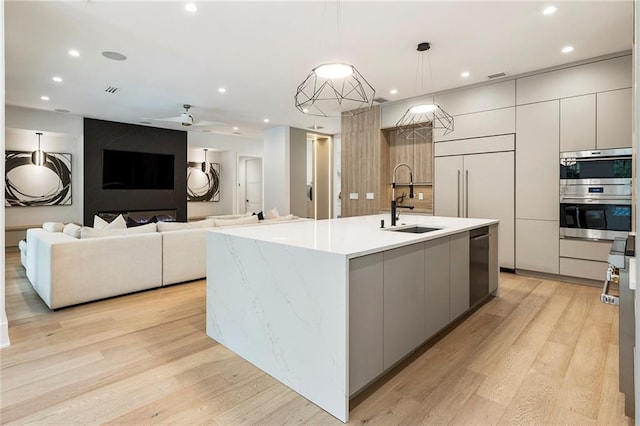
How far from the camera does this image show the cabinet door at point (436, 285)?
2.44 meters

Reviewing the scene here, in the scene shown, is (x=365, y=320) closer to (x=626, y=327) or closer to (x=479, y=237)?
(x=626, y=327)

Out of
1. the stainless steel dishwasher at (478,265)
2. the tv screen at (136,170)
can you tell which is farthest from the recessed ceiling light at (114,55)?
the stainless steel dishwasher at (478,265)

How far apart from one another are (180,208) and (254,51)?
5838 millimetres

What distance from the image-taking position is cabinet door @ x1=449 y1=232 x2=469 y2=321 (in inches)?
109

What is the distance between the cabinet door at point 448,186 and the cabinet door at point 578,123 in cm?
136

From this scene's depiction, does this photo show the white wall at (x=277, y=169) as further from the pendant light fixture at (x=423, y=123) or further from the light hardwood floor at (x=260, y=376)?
the light hardwood floor at (x=260, y=376)

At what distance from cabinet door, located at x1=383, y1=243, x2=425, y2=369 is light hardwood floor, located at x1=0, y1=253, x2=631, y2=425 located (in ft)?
0.64

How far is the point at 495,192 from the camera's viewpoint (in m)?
4.96

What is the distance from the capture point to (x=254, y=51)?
3.97m

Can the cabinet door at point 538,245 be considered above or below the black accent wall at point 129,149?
below

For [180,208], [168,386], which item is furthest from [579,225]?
[180,208]

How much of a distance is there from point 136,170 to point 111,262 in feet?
16.7

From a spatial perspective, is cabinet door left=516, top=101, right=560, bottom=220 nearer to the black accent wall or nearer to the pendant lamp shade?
the pendant lamp shade

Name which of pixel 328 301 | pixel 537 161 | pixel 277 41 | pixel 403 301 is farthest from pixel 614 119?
pixel 328 301
